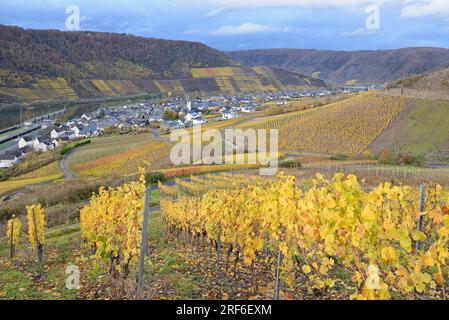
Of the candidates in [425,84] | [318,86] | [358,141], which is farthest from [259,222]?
[318,86]

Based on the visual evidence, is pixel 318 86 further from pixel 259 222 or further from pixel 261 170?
pixel 259 222

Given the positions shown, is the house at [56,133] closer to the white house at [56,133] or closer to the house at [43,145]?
the white house at [56,133]

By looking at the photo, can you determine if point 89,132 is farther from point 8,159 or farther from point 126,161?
point 126,161

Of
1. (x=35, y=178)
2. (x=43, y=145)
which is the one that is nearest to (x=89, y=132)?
(x=43, y=145)

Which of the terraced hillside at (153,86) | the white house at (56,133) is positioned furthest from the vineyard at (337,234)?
the terraced hillside at (153,86)

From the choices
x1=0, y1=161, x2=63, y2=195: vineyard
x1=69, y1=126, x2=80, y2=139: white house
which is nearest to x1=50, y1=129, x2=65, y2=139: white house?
x1=69, y1=126, x2=80, y2=139: white house
